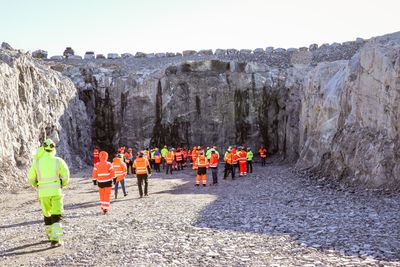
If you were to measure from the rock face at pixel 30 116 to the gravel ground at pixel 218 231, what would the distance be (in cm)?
511

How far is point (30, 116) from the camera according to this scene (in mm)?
24672

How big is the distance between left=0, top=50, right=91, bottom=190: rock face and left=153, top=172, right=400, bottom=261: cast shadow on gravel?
12.2 meters

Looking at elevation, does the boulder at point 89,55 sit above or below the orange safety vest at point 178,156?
above

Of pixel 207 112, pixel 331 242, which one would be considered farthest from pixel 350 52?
pixel 331 242

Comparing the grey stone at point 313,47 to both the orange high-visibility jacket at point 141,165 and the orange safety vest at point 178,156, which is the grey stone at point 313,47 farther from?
the orange high-visibility jacket at point 141,165

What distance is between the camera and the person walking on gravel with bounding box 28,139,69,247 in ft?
27.3

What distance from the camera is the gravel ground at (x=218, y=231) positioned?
7.15 meters

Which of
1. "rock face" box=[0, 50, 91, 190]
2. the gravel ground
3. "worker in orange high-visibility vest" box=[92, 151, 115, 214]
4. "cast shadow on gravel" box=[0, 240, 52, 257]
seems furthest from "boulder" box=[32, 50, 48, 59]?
"cast shadow on gravel" box=[0, 240, 52, 257]

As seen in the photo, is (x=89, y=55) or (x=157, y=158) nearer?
(x=157, y=158)

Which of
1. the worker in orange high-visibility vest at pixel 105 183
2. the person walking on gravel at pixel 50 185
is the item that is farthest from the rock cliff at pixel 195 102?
the person walking on gravel at pixel 50 185

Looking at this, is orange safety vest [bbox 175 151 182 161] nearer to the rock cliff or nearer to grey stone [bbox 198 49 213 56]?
the rock cliff

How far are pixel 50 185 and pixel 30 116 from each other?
18.1 m

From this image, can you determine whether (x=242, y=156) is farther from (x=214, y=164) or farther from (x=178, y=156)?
(x=178, y=156)

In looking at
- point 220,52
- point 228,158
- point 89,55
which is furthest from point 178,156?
point 89,55
